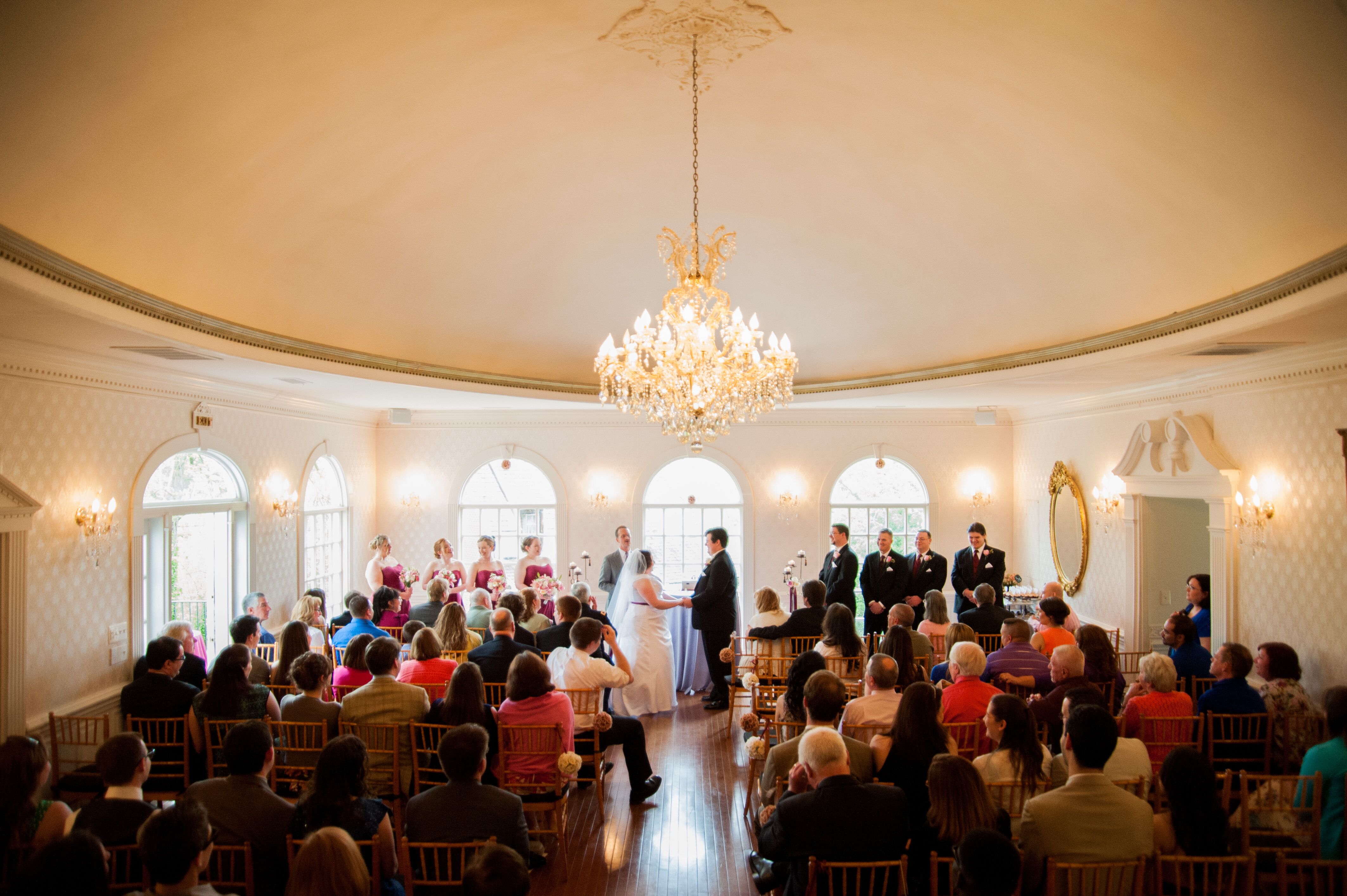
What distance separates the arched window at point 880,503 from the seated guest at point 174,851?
11.3 meters

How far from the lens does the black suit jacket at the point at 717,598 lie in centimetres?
905

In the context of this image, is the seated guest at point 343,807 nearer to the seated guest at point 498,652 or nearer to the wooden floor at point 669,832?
the wooden floor at point 669,832

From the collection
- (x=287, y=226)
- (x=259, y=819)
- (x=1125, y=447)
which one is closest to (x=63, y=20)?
(x=287, y=226)

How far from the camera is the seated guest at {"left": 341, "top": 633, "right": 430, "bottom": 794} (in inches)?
215

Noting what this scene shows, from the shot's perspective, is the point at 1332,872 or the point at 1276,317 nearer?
the point at 1332,872

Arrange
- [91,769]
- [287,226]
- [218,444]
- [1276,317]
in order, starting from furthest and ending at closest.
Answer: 1. [218,444]
2. [287,226]
3. [91,769]
4. [1276,317]

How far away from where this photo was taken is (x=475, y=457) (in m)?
13.7

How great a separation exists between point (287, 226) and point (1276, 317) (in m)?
6.96

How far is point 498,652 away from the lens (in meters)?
6.48

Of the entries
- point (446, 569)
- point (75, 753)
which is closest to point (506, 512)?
point (446, 569)

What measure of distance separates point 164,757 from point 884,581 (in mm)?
7370

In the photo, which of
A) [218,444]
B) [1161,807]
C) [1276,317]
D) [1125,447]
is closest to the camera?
[1161,807]

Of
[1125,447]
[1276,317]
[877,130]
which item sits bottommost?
[1125,447]

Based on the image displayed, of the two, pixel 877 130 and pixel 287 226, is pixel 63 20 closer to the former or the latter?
pixel 287 226
